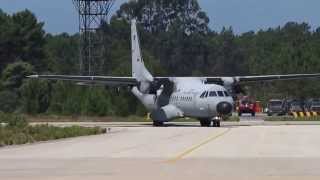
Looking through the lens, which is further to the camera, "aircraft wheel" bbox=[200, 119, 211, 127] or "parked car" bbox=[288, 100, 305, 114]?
"parked car" bbox=[288, 100, 305, 114]

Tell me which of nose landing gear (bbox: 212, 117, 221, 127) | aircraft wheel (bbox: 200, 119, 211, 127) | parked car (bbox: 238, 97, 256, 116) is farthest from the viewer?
parked car (bbox: 238, 97, 256, 116)

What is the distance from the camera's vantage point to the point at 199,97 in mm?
51531

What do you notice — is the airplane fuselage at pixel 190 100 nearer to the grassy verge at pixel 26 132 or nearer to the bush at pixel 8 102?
the grassy verge at pixel 26 132

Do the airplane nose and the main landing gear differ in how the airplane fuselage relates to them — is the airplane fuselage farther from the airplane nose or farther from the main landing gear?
the main landing gear

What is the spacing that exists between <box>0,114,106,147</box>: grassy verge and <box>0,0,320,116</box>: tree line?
29.0 metres

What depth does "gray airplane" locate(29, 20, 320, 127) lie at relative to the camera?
50.8 m

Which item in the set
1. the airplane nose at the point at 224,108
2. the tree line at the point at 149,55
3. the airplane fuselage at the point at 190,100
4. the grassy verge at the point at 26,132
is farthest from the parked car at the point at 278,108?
the grassy verge at the point at 26,132

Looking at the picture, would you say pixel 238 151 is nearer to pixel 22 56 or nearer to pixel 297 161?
pixel 297 161

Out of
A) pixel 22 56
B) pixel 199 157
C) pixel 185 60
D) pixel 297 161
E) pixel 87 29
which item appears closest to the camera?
pixel 297 161

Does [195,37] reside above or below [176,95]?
above

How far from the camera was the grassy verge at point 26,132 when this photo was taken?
1345 inches

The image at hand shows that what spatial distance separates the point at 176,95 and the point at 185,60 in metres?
108

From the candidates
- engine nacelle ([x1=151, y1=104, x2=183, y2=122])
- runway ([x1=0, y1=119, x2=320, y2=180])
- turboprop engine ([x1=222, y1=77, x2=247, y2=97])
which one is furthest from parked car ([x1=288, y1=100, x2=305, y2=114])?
runway ([x1=0, y1=119, x2=320, y2=180])

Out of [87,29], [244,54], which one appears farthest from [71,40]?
[87,29]
